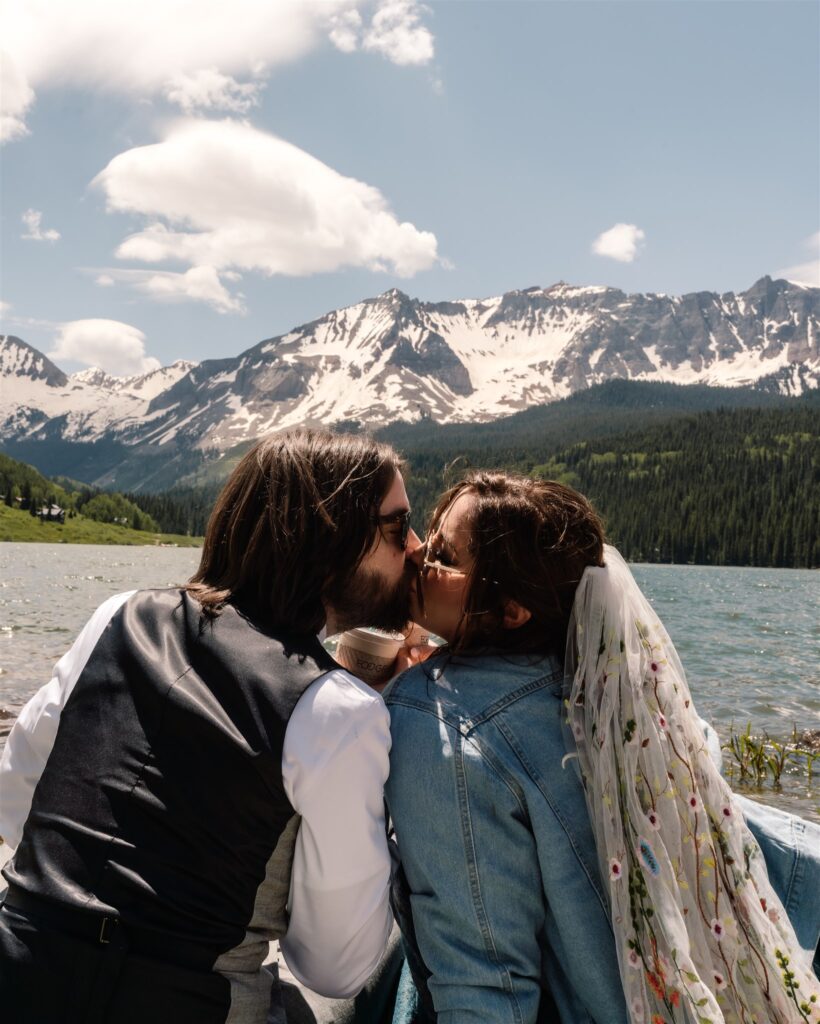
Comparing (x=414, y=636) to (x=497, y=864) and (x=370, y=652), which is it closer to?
(x=370, y=652)

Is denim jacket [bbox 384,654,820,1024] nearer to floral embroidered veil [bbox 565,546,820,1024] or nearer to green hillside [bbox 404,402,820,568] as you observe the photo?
floral embroidered veil [bbox 565,546,820,1024]

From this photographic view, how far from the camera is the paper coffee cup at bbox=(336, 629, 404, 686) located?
3.75 meters

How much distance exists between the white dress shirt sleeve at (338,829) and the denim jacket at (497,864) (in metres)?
0.19

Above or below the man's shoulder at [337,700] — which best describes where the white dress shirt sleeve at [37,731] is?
below

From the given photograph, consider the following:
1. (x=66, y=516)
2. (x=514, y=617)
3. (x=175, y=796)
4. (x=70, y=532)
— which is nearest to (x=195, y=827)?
(x=175, y=796)

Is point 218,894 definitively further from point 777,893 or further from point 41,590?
point 41,590

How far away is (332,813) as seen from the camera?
243 centimetres

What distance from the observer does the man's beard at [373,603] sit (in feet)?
10.3

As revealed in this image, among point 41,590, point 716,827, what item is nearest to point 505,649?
point 716,827

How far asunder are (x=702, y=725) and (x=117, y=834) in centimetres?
216

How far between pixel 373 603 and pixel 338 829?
102 centimetres

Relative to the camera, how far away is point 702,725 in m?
3.25

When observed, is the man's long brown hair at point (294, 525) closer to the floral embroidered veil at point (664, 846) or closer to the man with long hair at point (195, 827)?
the man with long hair at point (195, 827)

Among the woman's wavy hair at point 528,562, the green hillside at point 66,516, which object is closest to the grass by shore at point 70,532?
the green hillside at point 66,516
